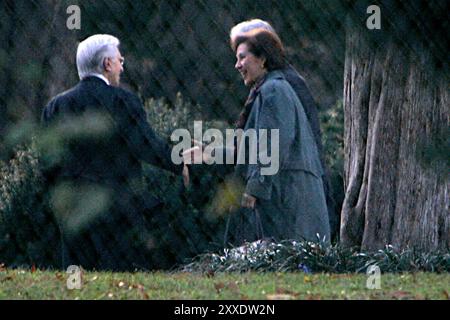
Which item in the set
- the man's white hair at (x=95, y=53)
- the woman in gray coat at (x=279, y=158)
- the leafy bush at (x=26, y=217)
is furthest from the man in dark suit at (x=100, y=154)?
A: the leafy bush at (x=26, y=217)

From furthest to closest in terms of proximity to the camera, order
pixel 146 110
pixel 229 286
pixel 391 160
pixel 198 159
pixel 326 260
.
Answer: pixel 146 110 → pixel 391 160 → pixel 198 159 → pixel 326 260 → pixel 229 286

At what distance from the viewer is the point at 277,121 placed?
6.82 metres

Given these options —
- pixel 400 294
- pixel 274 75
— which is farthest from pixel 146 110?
pixel 400 294

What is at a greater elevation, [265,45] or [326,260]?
[265,45]

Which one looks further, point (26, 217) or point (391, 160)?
point (26, 217)

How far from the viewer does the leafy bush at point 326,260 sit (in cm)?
627

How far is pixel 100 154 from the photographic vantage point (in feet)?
23.0

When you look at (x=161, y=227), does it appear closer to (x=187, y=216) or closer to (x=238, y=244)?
(x=187, y=216)

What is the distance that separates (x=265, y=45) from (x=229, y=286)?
84.0 inches

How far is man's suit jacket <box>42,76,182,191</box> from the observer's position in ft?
22.7

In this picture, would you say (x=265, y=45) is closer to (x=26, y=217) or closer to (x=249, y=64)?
(x=249, y=64)

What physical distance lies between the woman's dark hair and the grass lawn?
158 centimetres

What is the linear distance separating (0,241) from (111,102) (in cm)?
244

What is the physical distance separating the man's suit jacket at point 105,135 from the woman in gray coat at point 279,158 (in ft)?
1.63
